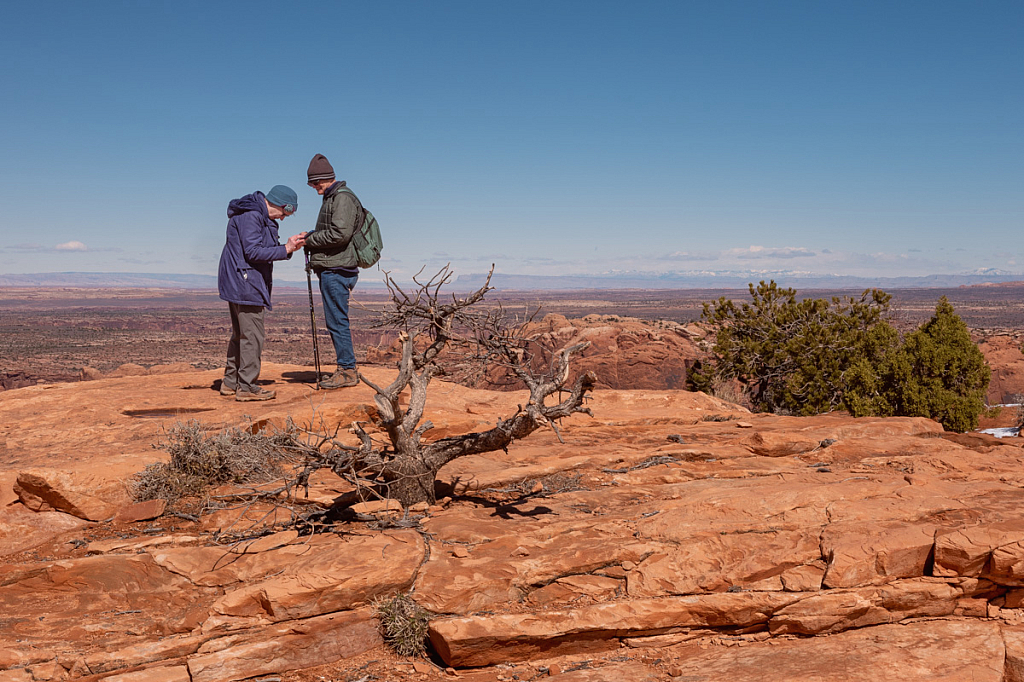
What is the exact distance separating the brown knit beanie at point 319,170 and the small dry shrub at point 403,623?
6.69 m

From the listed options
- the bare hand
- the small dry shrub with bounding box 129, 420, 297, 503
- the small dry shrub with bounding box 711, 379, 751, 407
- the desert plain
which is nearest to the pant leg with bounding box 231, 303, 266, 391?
the bare hand

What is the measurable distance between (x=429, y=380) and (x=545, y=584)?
216cm

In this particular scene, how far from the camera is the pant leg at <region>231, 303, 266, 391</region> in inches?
370

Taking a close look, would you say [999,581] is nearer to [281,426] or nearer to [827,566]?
[827,566]

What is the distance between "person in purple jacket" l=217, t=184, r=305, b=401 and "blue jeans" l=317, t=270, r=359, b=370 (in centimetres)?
72

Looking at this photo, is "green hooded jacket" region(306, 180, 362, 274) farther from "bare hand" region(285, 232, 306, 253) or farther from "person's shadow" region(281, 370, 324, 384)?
"person's shadow" region(281, 370, 324, 384)

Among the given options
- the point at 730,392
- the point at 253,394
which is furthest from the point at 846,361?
the point at 253,394

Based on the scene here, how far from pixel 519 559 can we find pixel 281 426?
12.8 feet

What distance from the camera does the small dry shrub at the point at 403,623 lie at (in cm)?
462

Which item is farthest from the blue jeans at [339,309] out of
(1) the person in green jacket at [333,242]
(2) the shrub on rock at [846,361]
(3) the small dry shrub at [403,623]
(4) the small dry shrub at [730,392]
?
(4) the small dry shrub at [730,392]

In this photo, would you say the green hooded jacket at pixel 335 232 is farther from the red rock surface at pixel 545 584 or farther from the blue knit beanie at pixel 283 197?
the red rock surface at pixel 545 584

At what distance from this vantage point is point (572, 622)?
4.68m

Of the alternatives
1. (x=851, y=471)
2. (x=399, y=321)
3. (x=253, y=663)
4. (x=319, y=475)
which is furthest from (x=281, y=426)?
(x=851, y=471)

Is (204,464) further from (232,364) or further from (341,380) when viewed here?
(232,364)
